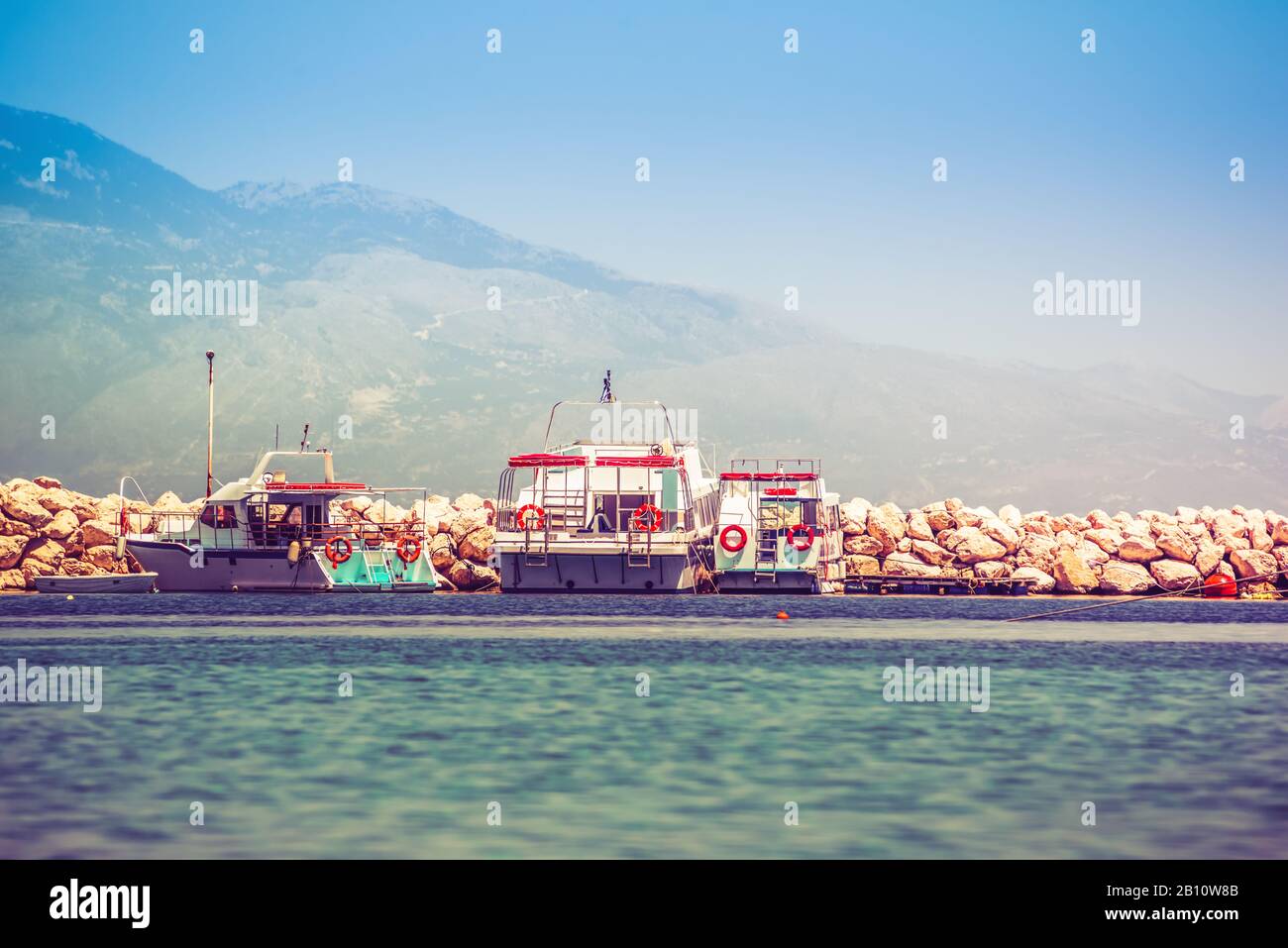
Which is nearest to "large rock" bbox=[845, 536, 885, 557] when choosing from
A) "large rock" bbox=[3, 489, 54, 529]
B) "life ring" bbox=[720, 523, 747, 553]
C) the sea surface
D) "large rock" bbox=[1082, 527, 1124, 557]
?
"life ring" bbox=[720, 523, 747, 553]

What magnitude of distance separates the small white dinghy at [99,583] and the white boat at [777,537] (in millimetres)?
28223

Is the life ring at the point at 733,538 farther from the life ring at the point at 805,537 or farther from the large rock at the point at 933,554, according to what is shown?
the large rock at the point at 933,554

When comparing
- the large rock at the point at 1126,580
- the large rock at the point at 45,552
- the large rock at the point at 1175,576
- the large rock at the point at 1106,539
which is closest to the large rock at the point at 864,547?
the large rock at the point at 1106,539

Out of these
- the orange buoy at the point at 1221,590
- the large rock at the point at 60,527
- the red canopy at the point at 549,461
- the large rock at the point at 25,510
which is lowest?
the orange buoy at the point at 1221,590

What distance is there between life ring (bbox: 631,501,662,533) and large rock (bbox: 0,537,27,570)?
33.5m

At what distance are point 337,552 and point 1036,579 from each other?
34.9 meters

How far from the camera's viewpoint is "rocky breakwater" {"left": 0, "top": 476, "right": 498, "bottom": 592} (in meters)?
73.8

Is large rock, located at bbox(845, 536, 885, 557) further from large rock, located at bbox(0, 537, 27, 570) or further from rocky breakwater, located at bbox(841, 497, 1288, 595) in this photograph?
large rock, located at bbox(0, 537, 27, 570)

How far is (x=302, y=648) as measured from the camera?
39250mm

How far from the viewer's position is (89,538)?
75125 mm

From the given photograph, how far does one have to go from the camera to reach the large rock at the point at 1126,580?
2729 inches

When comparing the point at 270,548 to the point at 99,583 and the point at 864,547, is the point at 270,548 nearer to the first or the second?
the point at 99,583
